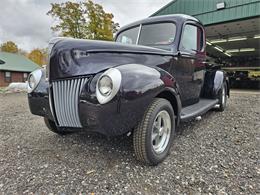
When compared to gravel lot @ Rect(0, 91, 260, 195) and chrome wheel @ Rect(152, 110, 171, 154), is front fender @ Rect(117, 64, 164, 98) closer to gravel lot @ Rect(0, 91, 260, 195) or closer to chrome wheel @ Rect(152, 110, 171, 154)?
chrome wheel @ Rect(152, 110, 171, 154)

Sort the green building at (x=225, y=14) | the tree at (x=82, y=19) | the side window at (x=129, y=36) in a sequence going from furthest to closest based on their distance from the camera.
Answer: the tree at (x=82, y=19), the green building at (x=225, y=14), the side window at (x=129, y=36)

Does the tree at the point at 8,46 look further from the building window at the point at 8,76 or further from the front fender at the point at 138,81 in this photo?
the front fender at the point at 138,81

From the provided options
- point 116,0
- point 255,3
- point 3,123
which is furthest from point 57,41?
point 116,0

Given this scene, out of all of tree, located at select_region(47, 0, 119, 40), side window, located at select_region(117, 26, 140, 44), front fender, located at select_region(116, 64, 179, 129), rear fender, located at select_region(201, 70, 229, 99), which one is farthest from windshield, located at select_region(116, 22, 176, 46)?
tree, located at select_region(47, 0, 119, 40)

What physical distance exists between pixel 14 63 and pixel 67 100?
3136 centimetres

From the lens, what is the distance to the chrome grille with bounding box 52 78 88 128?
2.04 m

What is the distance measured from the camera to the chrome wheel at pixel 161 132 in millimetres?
2342

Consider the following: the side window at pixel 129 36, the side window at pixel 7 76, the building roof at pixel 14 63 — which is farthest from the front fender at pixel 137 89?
the side window at pixel 7 76

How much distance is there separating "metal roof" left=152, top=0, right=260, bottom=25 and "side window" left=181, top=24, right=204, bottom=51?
809 cm

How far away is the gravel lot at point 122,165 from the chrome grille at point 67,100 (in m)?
0.56

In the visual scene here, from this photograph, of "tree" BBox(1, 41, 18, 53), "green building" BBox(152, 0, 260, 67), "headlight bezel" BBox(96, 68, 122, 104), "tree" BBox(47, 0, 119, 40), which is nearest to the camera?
"headlight bezel" BBox(96, 68, 122, 104)

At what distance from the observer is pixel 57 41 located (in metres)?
2.18

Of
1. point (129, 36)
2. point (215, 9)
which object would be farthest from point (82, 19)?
point (129, 36)

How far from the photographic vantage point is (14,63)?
2823 centimetres
